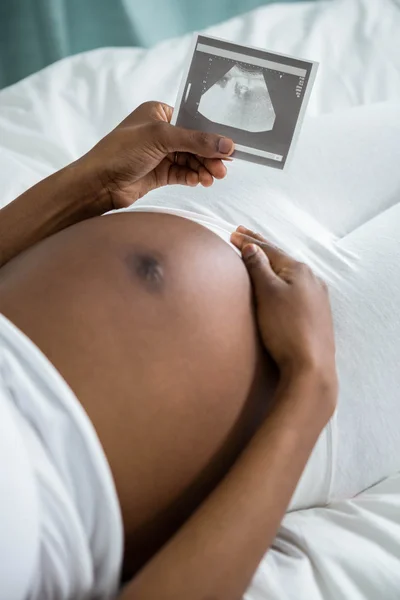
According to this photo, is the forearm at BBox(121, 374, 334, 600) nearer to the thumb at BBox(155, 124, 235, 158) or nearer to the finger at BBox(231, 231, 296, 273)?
the finger at BBox(231, 231, 296, 273)

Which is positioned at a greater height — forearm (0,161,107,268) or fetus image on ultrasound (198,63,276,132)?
fetus image on ultrasound (198,63,276,132)

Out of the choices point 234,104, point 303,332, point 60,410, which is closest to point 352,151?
point 234,104

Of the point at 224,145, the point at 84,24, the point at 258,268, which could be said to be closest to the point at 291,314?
the point at 258,268

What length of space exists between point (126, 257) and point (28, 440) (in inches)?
11.2

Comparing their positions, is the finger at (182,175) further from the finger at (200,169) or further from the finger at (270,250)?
the finger at (270,250)

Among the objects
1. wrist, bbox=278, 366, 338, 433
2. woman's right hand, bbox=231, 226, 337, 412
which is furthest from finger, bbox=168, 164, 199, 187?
wrist, bbox=278, 366, 338, 433

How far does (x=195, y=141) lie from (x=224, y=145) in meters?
0.05

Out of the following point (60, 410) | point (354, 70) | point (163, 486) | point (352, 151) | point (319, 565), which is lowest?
point (319, 565)

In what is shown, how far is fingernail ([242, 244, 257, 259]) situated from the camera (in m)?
0.91

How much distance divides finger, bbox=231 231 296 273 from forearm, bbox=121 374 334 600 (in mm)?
226

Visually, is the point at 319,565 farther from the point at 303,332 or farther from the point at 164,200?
the point at 164,200

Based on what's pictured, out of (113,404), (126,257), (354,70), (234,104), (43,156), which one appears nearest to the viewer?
(113,404)

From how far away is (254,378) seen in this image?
813mm

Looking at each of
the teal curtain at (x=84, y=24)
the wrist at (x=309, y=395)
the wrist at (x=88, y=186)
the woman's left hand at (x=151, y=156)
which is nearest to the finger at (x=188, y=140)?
the woman's left hand at (x=151, y=156)
